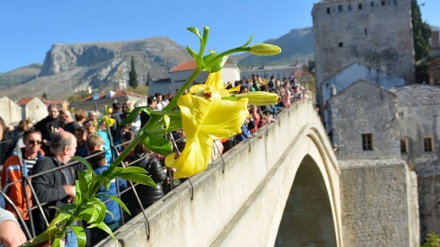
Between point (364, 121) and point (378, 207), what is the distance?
21.9ft


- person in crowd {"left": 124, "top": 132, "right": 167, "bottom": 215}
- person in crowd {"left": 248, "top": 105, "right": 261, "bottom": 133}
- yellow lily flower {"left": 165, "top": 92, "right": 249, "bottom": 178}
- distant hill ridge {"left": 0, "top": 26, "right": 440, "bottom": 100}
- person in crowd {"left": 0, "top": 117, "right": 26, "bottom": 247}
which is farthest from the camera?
distant hill ridge {"left": 0, "top": 26, "right": 440, "bottom": 100}

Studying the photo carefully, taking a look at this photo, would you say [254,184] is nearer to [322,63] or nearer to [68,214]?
[68,214]

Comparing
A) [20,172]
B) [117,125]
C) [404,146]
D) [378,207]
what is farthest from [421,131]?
[20,172]

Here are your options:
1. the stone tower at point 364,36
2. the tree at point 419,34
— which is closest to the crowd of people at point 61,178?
the stone tower at point 364,36

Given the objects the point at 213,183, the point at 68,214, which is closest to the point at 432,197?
the point at 213,183

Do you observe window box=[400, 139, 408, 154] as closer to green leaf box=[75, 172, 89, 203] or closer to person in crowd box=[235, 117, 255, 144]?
person in crowd box=[235, 117, 255, 144]

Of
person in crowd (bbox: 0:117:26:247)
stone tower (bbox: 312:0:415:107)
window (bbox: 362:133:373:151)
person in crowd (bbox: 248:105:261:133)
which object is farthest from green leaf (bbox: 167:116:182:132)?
stone tower (bbox: 312:0:415:107)

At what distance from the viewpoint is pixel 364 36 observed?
1518 inches

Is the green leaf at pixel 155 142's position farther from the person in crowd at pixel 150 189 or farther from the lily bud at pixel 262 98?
the person in crowd at pixel 150 189

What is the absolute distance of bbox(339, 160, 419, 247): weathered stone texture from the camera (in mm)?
19391

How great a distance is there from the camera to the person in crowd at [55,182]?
3.09m

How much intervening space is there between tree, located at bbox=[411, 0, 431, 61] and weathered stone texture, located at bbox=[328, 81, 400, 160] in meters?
23.8

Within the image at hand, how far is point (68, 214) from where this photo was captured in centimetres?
120

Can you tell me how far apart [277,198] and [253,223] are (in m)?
2.04
